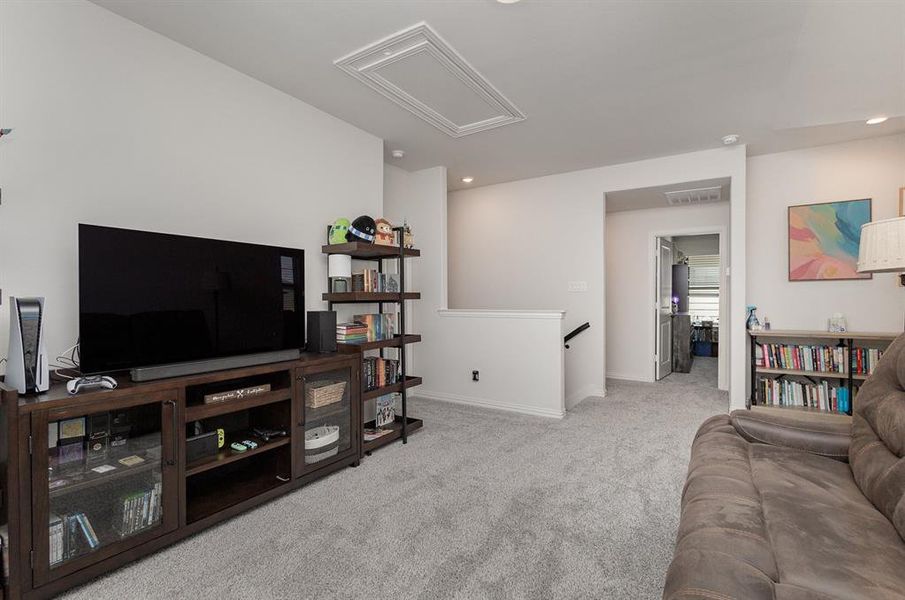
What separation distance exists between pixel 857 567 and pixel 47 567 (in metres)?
2.52

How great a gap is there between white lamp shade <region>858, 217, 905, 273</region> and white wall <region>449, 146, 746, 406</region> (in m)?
2.07

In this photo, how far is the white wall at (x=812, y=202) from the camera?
3.89m

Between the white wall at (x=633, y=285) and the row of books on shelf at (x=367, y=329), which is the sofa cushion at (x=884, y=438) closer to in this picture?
the row of books on shelf at (x=367, y=329)

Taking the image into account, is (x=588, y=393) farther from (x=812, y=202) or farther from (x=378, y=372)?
(x=812, y=202)

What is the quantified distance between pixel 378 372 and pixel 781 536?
8.44 ft

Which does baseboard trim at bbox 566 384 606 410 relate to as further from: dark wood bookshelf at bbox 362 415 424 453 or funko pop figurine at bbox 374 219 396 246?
funko pop figurine at bbox 374 219 396 246

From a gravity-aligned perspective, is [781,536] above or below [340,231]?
below

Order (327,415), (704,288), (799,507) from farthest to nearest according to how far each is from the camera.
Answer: (704,288) → (327,415) → (799,507)

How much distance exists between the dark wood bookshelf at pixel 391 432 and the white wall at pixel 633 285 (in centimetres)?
341

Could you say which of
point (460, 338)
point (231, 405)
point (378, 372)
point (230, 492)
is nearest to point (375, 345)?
point (378, 372)

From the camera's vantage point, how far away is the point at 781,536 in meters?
1.13

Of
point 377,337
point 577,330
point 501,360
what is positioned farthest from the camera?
point 577,330

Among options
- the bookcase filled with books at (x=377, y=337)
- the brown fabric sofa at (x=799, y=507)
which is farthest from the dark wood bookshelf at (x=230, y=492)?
the brown fabric sofa at (x=799, y=507)

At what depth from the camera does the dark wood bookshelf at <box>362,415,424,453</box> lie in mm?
3064
